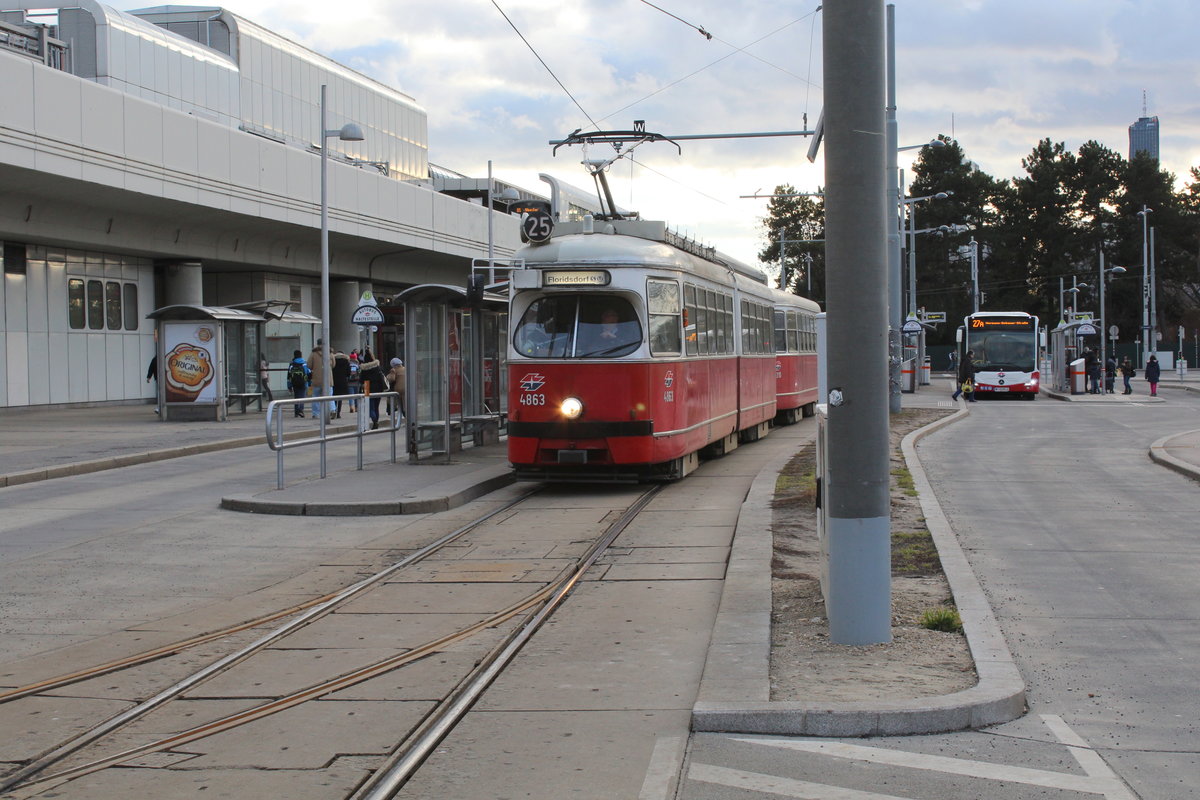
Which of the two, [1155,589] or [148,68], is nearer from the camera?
[1155,589]

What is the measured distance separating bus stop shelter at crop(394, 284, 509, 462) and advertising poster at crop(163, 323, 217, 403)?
1151 cm

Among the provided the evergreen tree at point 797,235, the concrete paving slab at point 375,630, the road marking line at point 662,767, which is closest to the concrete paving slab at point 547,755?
the road marking line at point 662,767

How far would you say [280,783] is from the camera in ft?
16.9

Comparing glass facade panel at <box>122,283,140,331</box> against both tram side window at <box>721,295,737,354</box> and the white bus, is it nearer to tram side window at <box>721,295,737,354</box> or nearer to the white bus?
tram side window at <box>721,295,737,354</box>

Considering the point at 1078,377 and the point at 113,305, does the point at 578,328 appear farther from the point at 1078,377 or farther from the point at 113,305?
the point at 1078,377

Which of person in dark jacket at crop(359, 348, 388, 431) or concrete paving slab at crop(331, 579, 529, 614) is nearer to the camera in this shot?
concrete paving slab at crop(331, 579, 529, 614)

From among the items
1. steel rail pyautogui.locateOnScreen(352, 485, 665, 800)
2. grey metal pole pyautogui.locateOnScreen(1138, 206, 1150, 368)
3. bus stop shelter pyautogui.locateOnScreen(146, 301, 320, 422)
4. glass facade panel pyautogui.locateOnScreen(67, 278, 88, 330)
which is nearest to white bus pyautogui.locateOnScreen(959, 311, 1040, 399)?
grey metal pole pyautogui.locateOnScreen(1138, 206, 1150, 368)

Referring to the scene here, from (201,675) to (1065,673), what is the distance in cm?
465

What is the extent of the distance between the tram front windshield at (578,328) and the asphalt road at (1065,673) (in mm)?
4101

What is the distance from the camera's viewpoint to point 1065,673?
6.82 metres

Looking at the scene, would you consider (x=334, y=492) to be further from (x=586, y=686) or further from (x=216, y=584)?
(x=586, y=686)

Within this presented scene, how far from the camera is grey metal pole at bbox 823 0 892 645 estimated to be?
6941mm

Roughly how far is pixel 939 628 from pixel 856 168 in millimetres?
2686

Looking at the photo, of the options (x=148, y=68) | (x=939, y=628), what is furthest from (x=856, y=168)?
(x=148, y=68)
